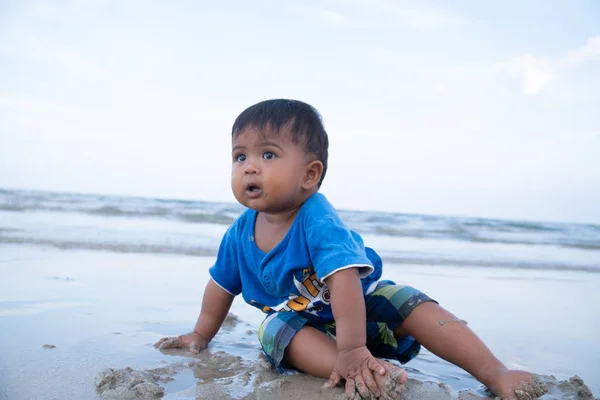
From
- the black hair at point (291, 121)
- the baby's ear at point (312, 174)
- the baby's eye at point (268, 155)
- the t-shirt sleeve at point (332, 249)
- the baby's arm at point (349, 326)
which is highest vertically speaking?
the black hair at point (291, 121)

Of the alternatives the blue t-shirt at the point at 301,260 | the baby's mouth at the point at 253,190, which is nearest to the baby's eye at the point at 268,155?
the baby's mouth at the point at 253,190

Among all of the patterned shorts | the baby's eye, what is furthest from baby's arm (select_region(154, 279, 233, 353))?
the baby's eye

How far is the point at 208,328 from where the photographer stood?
99.7 inches

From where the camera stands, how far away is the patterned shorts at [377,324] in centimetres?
209

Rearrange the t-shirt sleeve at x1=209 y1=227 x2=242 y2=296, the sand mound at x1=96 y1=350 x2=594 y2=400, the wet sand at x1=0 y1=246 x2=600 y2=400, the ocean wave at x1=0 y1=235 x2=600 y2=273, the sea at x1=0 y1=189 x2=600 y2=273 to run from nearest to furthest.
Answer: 1. the sand mound at x1=96 y1=350 x2=594 y2=400
2. the wet sand at x1=0 y1=246 x2=600 y2=400
3. the t-shirt sleeve at x1=209 y1=227 x2=242 y2=296
4. the ocean wave at x1=0 y1=235 x2=600 y2=273
5. the sea at x1=0 y1=189 x2=600 y2=273

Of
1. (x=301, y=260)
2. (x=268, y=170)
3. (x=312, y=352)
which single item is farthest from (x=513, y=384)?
(x=268, y=170)

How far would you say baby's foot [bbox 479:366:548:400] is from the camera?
183 centimetres

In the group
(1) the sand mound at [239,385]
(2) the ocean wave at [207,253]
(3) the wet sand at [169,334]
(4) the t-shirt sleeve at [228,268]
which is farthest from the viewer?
(2) the ocean wave at [207,253]

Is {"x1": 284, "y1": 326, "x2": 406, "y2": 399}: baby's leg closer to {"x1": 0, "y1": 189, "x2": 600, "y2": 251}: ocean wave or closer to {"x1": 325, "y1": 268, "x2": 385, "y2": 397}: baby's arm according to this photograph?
{"x1": 325, "y1": 268, "x2": 385, "y2": 397}: baby's arm

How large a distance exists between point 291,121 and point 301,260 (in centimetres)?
52

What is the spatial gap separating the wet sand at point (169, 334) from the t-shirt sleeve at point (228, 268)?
30cm

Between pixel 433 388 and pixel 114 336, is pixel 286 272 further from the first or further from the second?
pixel 114 336

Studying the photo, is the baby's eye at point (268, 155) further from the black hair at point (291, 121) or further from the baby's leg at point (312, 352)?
the baby's leg at point (312, 352)

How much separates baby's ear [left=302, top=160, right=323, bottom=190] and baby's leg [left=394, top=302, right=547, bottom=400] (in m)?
0.62
